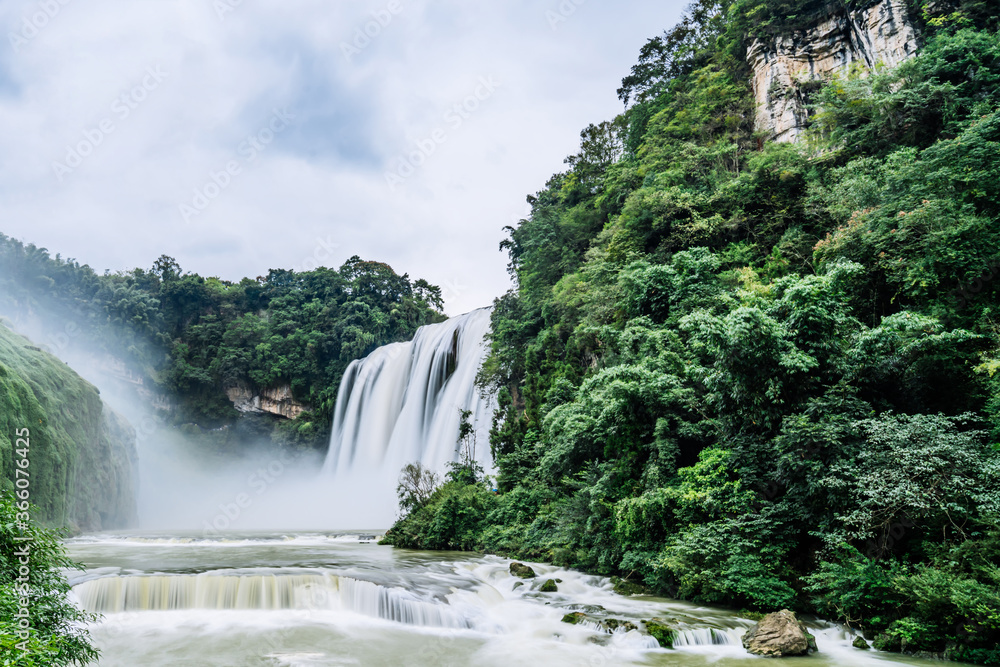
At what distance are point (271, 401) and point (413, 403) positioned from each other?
53.3ft

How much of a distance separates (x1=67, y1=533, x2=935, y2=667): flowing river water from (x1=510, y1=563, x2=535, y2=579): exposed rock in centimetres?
23

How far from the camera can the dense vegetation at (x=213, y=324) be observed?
36438 mm

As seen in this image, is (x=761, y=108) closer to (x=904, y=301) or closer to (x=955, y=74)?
(x=955, y=74)

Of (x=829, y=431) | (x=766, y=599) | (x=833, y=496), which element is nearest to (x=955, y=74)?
(x=829, y=431)

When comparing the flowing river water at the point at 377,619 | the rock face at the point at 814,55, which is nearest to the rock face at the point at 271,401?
the flowing river water at the point at 377,619

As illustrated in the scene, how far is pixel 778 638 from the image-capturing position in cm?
673

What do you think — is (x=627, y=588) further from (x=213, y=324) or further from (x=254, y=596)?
(x=213, y=324)

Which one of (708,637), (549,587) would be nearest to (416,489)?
(549,587)

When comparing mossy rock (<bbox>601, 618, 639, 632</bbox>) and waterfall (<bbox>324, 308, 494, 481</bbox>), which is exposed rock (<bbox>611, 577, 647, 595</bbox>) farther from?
waterfall (<bbox>324, 308, 494, 481</bbox>)

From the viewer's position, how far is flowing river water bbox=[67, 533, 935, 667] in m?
6.90

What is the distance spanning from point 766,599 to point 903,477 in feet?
8.79

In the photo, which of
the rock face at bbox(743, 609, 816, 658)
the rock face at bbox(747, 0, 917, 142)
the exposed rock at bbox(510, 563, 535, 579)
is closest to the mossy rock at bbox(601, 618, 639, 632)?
the rock face at bbox(743, 609, 816, 658)

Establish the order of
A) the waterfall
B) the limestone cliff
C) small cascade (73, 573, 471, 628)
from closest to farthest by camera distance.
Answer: small cascade (73, 573, 471, 628)
the limestone cliff
the waterfall

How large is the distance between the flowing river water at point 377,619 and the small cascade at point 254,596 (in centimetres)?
2
